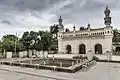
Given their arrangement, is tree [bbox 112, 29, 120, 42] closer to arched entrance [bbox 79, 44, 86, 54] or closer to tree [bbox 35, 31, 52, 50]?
arched entrance [bbox 79, 44, 86, 54]

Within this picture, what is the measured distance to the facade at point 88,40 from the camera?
47.6 m

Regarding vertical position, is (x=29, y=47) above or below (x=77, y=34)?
below

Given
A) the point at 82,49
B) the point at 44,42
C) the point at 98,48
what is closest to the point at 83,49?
the point at 82,49

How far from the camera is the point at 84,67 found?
21656 millimetres

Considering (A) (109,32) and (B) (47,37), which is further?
(B) (47,37)

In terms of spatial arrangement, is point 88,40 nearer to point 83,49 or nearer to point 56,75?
point 83,49

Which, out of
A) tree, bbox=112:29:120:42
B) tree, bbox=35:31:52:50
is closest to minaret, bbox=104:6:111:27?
tree, bbox=112:29:120:42

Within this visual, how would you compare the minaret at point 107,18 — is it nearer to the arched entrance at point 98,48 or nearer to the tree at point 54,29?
the arched entrance at point 98,48

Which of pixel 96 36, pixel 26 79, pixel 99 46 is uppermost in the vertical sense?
pixel 96 36

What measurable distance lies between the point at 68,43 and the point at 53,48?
12069 mm

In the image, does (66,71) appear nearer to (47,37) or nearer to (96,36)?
(96,36)

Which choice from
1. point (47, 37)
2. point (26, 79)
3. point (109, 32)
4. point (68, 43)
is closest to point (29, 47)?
point (47, 37)

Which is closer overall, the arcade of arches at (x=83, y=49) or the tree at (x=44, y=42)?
the arcade of arches at (x=83, y=49)

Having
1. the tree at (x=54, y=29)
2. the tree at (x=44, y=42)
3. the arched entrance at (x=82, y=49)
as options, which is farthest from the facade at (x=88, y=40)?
the tree at (x=54, y=29)
